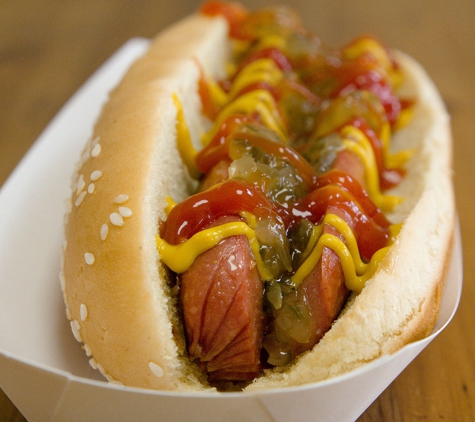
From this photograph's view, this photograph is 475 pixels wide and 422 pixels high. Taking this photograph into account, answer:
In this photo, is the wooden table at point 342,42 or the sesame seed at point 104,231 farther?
the wooden table at point 342,42

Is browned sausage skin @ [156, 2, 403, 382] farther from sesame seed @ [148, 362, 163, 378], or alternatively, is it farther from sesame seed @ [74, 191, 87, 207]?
sesame seed @ [74, 191, 87, 207]

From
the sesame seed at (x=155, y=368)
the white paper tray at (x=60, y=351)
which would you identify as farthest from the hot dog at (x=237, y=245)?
the white paper tray at (x=60, y=351)

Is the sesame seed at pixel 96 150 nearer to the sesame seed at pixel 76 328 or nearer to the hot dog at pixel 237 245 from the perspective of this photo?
the hot dog at pixel 237 245

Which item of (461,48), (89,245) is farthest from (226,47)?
(461,48)

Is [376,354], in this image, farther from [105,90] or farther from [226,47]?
[105,90]

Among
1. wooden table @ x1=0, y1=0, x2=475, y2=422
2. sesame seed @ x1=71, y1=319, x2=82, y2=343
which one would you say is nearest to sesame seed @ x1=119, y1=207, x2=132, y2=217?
sesame seed @ x1=71, y1=319, x2=82, y2=343

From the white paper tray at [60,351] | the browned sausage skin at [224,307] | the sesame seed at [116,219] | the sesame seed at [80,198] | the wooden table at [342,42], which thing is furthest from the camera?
the wooden table at [342,42]
